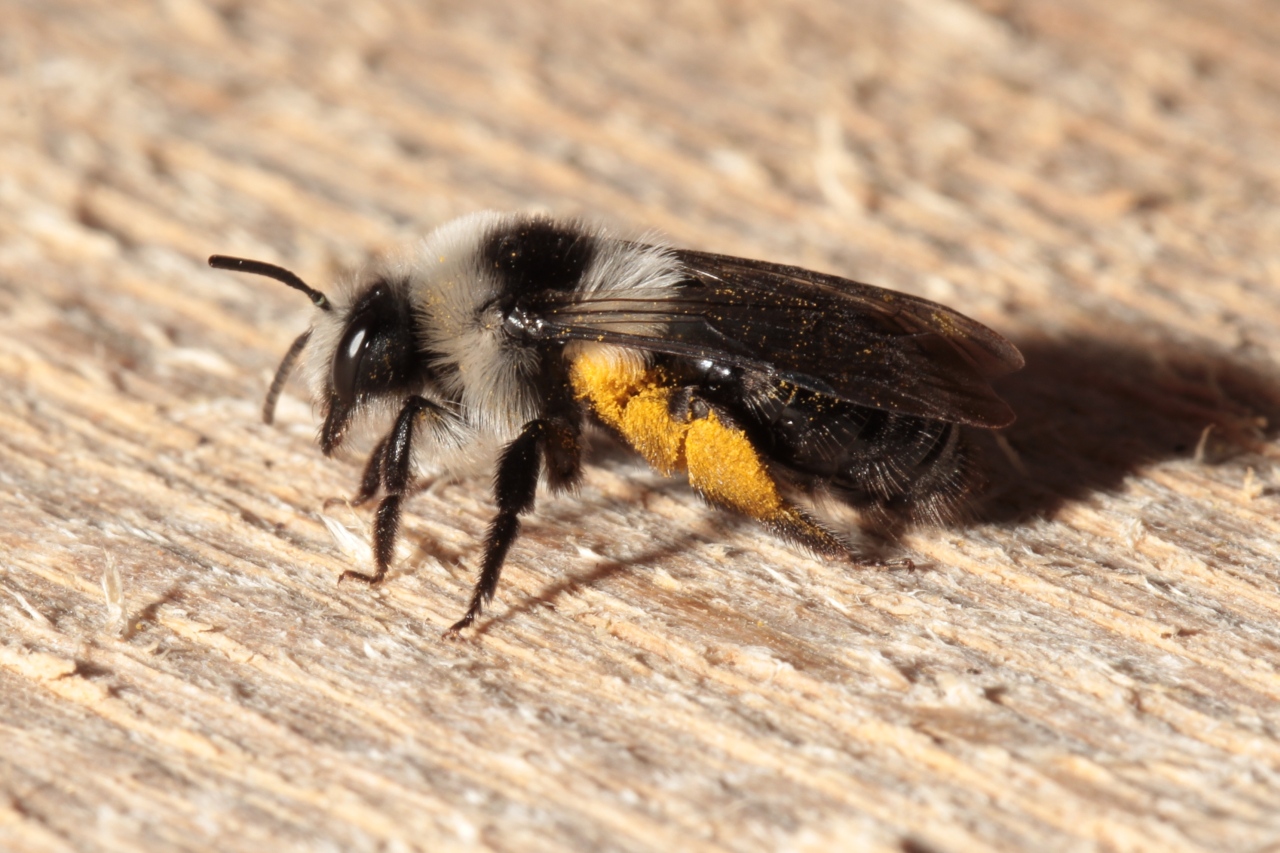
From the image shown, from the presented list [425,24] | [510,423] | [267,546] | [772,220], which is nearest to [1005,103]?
[772,220]

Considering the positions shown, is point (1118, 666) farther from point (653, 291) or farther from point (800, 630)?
point (653, 291)

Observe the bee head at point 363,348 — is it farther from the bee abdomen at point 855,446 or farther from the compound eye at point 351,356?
the bee abdomen at point 855,446

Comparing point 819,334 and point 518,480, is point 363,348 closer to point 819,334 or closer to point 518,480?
point 518,480

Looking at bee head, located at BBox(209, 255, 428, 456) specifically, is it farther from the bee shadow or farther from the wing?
the bee shadow

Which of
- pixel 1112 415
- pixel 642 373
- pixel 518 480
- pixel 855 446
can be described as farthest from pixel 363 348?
pixel 1112 415

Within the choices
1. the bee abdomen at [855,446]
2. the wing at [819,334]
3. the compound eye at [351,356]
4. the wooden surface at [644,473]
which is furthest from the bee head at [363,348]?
the bee abdomen at [855,446]

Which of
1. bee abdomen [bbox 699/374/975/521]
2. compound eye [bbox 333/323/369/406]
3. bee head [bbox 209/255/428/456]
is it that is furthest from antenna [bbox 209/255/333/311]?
bee abdomen [bbox 699/374/975/521]

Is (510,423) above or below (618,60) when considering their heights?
below
